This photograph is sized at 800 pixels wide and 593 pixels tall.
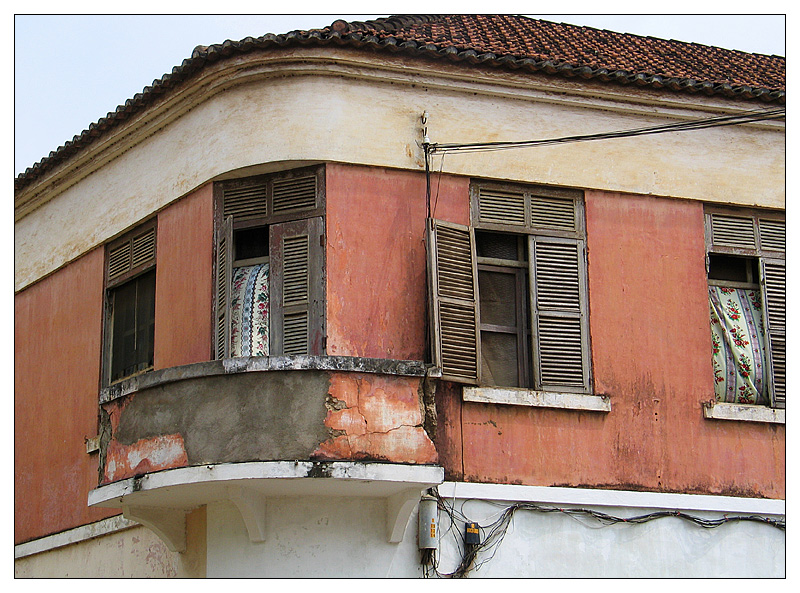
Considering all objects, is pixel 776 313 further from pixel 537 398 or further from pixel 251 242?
pixel 251 242

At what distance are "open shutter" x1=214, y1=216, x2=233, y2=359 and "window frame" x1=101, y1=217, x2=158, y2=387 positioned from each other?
1.23m

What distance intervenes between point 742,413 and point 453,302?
10.3ft

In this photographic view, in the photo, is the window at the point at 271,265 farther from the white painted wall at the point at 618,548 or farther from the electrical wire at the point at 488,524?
the white painted wall at the point at 618,548

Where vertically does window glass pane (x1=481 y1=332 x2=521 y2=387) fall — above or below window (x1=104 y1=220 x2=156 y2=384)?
below

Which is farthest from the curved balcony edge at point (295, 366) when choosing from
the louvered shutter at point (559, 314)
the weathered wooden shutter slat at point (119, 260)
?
the weathered wooden shutter slat at point (119, 260)

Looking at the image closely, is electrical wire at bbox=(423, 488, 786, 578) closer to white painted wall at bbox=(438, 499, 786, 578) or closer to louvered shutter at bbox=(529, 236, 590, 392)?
white painted wall at bbox=(438, 499, 786, 578)

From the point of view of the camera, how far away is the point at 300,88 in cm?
1305

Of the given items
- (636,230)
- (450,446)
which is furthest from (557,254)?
(450,446)

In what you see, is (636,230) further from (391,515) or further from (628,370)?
(391,515)

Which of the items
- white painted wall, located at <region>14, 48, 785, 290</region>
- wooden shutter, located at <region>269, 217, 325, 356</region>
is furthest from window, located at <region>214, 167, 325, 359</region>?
white painted wall, located at <region>14, 48, 785, 290</region>

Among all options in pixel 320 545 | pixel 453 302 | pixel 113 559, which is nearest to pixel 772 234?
pixel 453 302

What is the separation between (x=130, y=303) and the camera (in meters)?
14.4

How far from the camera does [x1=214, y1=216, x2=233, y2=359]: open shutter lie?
12680 millimetres

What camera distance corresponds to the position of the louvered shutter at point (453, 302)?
12.3 m
